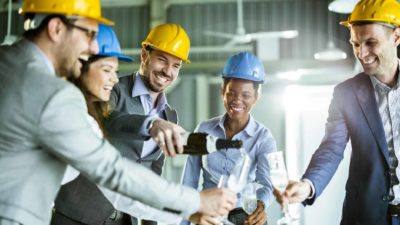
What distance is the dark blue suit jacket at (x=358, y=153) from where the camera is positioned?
2291 millimetres

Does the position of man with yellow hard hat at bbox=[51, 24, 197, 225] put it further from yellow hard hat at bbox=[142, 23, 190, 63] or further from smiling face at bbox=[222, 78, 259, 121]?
smiling face at bbox=[222, 78, 259, 121]

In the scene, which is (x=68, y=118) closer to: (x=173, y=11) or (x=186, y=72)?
(x=186, y=72)

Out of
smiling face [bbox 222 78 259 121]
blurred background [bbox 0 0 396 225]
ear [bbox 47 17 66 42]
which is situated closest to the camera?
ear [bbox 47 17 66 42]

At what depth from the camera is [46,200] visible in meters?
1.62

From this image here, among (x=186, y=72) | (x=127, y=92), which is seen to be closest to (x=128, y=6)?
(x=186, y=72)

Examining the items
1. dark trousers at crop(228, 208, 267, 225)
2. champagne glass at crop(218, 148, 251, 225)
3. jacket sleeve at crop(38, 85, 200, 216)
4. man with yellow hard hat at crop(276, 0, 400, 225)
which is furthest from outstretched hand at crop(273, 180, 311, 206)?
dark trousers at crop(228, 208, 267, 225)

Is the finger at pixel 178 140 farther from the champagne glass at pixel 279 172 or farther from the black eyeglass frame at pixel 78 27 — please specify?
the black eyeglass frame at pixel 78 27

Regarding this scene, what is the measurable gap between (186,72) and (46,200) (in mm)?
9684

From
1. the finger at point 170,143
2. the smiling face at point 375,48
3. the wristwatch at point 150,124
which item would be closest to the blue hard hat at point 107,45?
the wristwatch at point 150,124

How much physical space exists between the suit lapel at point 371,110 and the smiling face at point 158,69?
40.4 inches

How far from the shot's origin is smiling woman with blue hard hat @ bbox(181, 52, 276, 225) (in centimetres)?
292

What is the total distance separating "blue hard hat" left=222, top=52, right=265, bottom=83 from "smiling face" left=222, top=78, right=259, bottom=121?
56 mm

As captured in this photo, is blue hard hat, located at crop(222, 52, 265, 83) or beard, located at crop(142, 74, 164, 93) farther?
blue hard hat, located at crop(222, 52, 265, 83)

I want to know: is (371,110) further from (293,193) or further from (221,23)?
(221,23)
